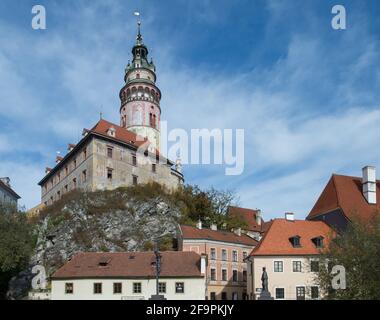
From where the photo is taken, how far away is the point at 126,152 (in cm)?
6216

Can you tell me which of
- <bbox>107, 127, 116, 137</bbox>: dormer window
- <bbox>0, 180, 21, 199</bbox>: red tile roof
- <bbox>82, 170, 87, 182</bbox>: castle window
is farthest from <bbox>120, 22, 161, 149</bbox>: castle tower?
<bbox>0, 180, 21, 199</bbox>: red tile roof

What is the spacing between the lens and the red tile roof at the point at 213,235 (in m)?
48.3

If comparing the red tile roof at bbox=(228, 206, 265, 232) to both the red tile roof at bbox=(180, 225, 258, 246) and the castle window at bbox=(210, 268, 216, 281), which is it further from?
the castle window at bbox=(210, 268, 216, 281)

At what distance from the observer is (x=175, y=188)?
216ft

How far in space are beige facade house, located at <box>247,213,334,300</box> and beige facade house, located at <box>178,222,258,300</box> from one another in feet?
17.8

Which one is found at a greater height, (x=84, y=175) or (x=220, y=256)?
(x=84, y=175)

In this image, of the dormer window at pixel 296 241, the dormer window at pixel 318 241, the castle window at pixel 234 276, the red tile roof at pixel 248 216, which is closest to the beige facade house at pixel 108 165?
the red tile roof at pixel 248 216

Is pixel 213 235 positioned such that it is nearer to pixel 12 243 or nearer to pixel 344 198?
pixel 344 198

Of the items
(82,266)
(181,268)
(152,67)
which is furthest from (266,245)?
(152,67)

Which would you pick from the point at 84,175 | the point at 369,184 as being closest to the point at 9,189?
the point at 84,175

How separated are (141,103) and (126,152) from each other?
12356 mm

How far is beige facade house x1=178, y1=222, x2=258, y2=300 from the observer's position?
157 ft

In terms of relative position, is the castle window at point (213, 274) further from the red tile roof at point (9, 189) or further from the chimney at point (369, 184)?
the red tile roof at point (9, 189)
